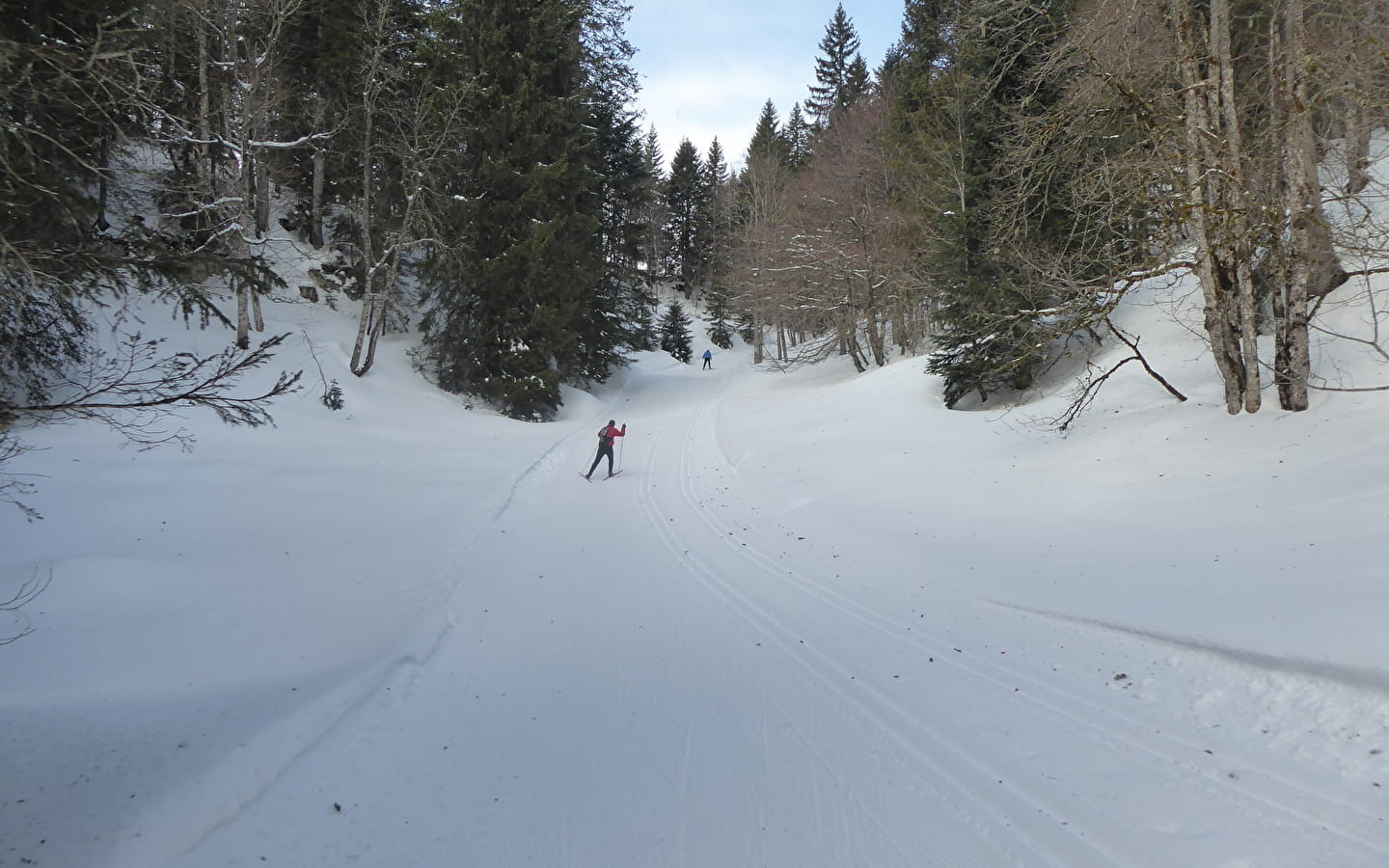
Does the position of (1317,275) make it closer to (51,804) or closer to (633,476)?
(633,476)

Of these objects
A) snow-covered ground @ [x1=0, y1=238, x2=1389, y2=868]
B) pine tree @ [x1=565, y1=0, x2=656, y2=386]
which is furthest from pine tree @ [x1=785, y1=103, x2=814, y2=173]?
snow-covered ground @ [x1=0, y1=238, x2=1389, y2=868]

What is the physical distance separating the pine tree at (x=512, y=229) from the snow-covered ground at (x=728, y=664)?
10.2 m

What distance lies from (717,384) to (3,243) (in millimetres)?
28162

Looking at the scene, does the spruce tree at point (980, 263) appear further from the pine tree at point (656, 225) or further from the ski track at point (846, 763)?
the pine tree at point (656, 225)

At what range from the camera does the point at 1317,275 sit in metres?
8.84

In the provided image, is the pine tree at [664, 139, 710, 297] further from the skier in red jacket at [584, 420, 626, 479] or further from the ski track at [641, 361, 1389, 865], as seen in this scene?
the ski track at [641, 361, 1389, 865]

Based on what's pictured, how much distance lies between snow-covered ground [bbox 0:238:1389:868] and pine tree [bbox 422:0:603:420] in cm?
1023

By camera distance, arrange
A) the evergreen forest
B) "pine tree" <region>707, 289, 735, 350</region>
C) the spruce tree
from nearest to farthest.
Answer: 1. the evergreen forest
2. the spruce tree
3. "pine tree" <region>707, 289, 735, 350</region>

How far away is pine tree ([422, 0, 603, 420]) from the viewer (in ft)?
65.4

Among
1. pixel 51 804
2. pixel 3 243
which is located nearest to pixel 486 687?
pixel 51 804

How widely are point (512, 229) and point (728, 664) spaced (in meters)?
18.3

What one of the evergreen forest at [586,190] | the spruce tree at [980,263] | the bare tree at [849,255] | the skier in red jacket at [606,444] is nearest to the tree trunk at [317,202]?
the evergreen forest at [586,190]

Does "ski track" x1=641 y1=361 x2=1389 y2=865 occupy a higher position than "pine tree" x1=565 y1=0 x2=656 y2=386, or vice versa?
"pine tree" x1=565 y1=0 x2=656 y2=386

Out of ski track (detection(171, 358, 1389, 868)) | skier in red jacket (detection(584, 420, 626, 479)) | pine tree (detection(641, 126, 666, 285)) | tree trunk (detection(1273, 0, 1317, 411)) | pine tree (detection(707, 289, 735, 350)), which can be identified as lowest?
ski track (detection(171, 358, 1389, 868))
